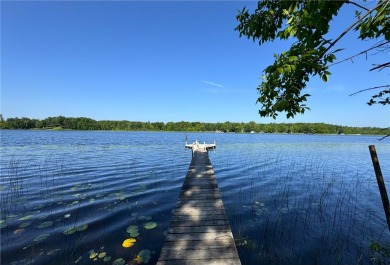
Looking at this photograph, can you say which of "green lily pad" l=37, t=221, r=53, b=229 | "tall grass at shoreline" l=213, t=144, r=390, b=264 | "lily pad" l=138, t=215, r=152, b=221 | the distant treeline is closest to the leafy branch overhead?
"tall grass at shoreline" l=213, t=144, r=390, b=264

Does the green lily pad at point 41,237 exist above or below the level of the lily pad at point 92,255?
above

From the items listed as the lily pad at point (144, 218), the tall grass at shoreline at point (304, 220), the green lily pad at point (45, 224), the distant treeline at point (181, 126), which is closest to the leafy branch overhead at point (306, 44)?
the tall grass at shoreline at point (304, 220)

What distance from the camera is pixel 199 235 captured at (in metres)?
4.84

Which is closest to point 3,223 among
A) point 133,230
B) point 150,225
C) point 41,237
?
point 41,237

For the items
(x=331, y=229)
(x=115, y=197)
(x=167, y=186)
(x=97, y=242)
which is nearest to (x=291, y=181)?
(x=331, y=229)

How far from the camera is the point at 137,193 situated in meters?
10.0

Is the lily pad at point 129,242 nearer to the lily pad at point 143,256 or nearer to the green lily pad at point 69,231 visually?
the lily pad at point 143,256

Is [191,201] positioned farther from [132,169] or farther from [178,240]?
[132,169]

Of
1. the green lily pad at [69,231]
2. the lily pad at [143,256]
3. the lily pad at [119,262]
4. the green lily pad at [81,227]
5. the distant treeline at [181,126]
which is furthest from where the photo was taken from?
the distant treeline at [181,126]

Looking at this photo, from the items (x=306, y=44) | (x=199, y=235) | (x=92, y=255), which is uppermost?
(x=306, y=44)

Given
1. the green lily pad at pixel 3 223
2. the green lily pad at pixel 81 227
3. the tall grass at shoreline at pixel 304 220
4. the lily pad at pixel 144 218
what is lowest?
the tall grass at shoreline at pixel 304 220

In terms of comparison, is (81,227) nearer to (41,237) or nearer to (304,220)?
(41,237)

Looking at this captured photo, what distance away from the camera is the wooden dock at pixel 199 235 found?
3.98 metres

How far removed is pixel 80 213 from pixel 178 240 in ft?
16.2
